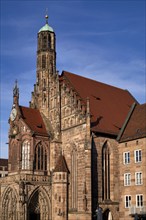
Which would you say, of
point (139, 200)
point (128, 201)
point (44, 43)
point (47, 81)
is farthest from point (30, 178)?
point (44, 43)

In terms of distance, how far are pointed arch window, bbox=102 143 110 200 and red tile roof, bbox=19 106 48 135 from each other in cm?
936

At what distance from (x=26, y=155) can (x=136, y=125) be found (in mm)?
15596

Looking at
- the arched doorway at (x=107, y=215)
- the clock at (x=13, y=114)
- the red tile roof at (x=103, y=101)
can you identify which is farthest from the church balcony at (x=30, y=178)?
the red tile roof at (x=103, y=101)

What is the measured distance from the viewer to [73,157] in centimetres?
5384

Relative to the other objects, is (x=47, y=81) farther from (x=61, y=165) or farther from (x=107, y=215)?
(x=107, y=215)

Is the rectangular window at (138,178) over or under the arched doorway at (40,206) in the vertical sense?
over

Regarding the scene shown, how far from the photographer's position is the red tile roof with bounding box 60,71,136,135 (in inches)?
2128

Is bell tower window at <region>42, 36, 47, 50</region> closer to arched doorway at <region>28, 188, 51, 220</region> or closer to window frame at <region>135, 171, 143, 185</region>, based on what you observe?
arched doorway at <region>28, 188, 51, 220</region>

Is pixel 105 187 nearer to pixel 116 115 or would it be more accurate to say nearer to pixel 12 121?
pixel 116 115

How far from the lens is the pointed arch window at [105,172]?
5187 cm

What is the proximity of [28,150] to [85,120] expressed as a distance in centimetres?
938

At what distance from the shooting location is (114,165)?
53.5 metres

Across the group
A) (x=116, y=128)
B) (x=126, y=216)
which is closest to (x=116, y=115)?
(x=116, y=128)

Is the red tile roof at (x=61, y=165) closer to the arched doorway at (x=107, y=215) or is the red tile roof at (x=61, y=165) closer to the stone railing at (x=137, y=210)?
the arched doorway at (x=107, y=215)
